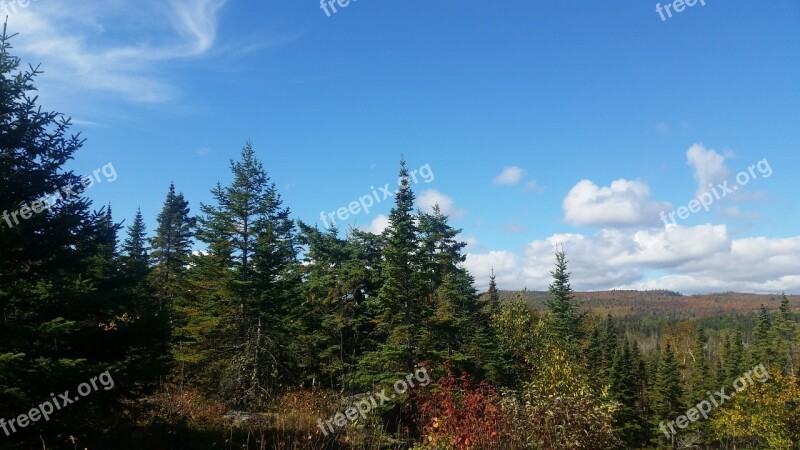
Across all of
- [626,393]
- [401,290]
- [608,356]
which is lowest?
[626,393]

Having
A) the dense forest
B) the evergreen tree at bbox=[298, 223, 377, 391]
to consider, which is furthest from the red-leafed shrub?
the evergreen tree at bbox=[298, 223, 377, 391]

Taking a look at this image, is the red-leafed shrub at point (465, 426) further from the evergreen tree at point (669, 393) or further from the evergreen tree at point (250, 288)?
the evergreen tree at point (669, 393)

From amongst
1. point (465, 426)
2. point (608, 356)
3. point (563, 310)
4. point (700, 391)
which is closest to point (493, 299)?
point (563, 310)

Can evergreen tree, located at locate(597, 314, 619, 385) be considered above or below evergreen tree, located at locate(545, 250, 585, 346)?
below

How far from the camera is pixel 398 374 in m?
21.3

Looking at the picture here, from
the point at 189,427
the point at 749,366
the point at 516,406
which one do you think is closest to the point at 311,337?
the point at 189,427

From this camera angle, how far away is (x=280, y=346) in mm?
23062

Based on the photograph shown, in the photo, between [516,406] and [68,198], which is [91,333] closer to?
[68,198]

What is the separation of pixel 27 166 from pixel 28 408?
5.43m

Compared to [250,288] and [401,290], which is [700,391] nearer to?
[401,290]

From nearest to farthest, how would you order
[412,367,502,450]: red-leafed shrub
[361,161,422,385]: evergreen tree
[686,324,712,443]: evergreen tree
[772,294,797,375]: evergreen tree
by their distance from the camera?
1. [412,367,502,450]: red-leafed shrub
2. [361,161,422,385]: evergreen tree
3. [686,324,712,443]: evergreen tree
4. [772,294,797,375]: evergreen tree

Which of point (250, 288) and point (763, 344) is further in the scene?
point (763, 344)

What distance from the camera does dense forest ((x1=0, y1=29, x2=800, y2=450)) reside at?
806cm

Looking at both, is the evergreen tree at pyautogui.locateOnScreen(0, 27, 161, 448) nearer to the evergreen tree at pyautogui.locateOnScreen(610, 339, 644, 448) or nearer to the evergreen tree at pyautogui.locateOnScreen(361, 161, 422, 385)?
the evergreen tree at pyautogui.locateOnScreen(361, 161, 422, 385)
